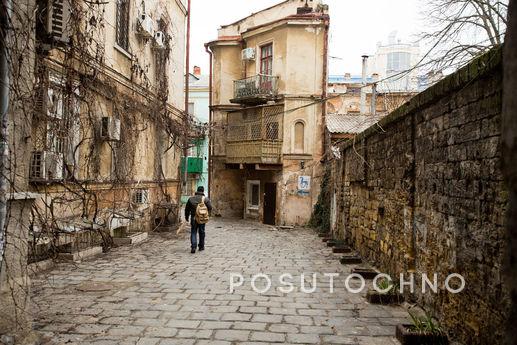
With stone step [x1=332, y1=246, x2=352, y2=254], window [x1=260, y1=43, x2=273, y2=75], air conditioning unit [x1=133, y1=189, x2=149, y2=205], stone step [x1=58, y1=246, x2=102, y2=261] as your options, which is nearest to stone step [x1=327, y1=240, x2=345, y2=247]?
stone step [x1=332, y1=246, x2=352, y2=254]

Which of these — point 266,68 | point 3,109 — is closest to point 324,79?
point 266,68

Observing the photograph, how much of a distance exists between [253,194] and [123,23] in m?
12.9

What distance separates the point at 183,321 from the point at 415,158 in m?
3.98

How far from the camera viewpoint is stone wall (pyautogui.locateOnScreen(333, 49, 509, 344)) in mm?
3576

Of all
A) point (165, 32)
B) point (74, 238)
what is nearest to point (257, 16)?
point (165, 32)

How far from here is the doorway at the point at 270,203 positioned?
68.3ft

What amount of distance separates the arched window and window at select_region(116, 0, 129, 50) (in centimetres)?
1023

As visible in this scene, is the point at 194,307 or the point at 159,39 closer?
the point at 194,307

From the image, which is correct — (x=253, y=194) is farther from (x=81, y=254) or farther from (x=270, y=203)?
(x=81, y=254)

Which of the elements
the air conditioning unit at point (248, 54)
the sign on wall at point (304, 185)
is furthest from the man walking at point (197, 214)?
the air conditioning unit at point (248, 54)

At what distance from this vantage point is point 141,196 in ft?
43.1

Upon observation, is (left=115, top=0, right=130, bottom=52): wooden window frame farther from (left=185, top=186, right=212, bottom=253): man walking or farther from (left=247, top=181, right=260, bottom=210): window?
(left=247, top=181, right=260, bottom=210): window

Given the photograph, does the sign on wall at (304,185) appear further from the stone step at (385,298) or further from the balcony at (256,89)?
the stone step at (385,298)

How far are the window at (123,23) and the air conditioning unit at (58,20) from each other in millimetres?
6086
